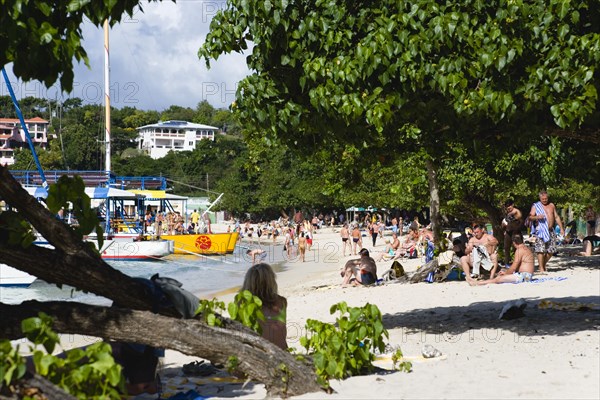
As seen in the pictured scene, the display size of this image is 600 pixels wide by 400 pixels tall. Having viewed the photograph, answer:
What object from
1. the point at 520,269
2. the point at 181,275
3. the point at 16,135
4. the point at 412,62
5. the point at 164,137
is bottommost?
the point at 181,275

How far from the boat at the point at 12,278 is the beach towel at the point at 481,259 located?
14025mm

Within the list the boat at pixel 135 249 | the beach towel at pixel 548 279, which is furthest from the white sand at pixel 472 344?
the boat at pixel 135 249

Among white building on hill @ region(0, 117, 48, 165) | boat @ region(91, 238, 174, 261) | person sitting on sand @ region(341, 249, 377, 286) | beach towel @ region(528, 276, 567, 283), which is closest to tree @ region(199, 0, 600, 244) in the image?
beach towel @ region(528, 276, 567, 283)

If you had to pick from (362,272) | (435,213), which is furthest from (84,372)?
(435,213)

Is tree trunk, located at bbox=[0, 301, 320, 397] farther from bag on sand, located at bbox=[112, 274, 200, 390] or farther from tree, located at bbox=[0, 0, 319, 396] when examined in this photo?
bag on sand, located at bbox=[112, 274, 200, 390]

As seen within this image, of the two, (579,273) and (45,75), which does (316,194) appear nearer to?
(579,273)

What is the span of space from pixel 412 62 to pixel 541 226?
428 inches

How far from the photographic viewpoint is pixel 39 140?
551 feet

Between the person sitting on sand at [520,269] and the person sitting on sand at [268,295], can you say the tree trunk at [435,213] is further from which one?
the person sitting on sand at [268,295]

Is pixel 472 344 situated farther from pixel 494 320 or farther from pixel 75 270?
pixel 75 270

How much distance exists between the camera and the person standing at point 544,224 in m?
17.9

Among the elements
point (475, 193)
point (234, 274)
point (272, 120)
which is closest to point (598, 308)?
point (272, 120)

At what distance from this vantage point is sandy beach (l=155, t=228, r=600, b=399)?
7238 millimetres

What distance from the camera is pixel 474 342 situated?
9.92 m
